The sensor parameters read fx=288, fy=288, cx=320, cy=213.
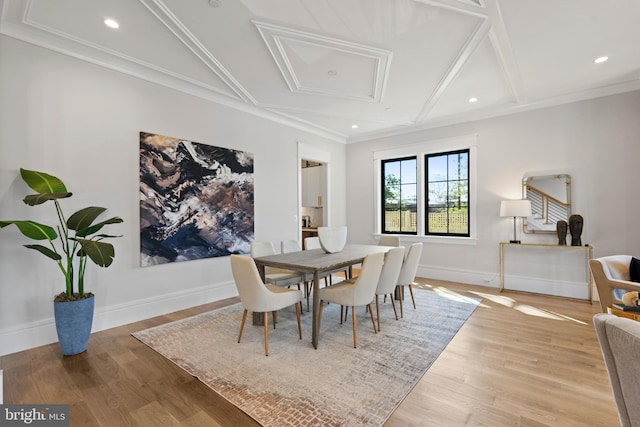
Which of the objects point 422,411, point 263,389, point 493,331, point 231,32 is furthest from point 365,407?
point 231,32

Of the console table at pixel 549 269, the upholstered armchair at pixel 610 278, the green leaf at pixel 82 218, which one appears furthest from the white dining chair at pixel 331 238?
the console table at pixel 549 269

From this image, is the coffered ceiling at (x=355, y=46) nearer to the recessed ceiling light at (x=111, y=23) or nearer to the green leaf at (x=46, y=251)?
the recessed ceiling light at (x=111, y=23)

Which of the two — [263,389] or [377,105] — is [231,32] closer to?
[377,105]

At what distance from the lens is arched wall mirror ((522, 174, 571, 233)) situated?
4.24m

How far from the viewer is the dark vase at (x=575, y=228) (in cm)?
398

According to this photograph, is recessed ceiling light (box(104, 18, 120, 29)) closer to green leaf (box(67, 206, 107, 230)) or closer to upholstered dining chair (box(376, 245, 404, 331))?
green leaf (box(67, 206, 107, 230))

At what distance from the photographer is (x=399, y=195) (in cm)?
599

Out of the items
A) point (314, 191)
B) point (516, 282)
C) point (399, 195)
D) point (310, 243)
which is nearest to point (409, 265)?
point (310, 243)

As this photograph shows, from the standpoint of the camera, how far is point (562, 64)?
3307 mm

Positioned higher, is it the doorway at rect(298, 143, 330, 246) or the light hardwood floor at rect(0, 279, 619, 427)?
the doorway at rect(298, 143, 330, 246)

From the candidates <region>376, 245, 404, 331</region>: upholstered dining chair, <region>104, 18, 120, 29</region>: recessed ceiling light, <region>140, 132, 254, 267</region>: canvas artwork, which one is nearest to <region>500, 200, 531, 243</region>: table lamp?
<region>376, 245, 404, 331</region>: upholstered dining chair

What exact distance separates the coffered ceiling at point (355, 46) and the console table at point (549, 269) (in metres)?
2.21

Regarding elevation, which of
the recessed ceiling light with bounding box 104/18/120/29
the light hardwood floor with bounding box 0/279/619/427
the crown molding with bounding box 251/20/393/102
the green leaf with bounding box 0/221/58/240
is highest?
the recessed ceiling light with bounding box 104/18/120/29

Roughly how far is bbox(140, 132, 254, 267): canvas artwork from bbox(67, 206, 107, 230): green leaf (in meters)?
0.72
